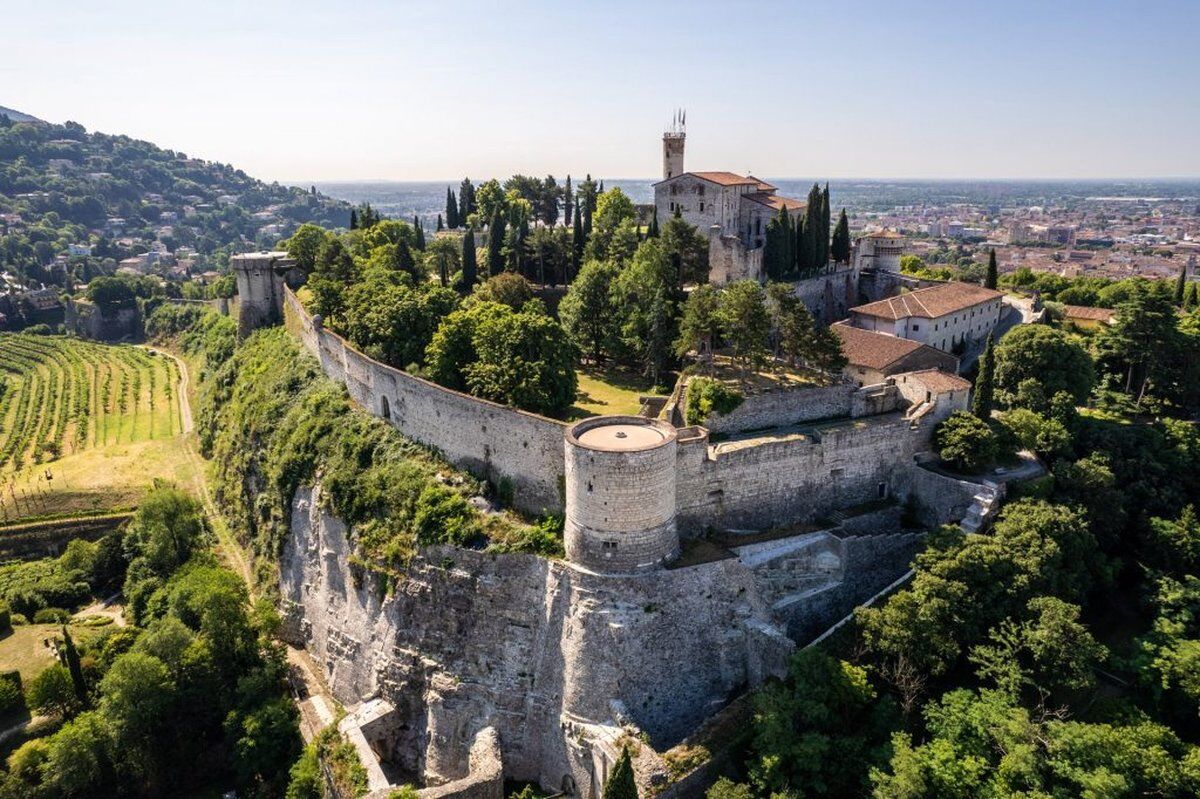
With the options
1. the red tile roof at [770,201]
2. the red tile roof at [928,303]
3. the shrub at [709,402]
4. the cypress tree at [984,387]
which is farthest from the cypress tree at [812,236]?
the shrub at [709,402]

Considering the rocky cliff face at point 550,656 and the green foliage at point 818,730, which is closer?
the green foliage at point 818,730

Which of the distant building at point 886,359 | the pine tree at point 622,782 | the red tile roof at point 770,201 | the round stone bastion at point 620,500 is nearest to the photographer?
the pine tree at point 622,782

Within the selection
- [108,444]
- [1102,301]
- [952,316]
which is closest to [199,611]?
[108,444]

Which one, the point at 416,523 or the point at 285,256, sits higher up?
the point at 285,256

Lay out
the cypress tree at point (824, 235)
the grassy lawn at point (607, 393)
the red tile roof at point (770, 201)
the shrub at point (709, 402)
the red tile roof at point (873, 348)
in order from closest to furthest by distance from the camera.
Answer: the shrub at point (709, 402)
the grassy lawn at point (607, 393)
the red tile roof at point (873, 348)
the cypress tree at point (824, 235)
the red tile roof at point (770, 201)

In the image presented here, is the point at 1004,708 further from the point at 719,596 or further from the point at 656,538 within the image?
the point at 656,538

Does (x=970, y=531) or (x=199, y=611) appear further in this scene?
(x=199, y=611)

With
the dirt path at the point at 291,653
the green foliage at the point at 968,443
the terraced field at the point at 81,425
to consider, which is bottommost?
the dirt path at the point at 291,653

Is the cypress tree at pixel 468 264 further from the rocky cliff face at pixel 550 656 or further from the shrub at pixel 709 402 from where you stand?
the rocky cliff face at pixel 550 656
